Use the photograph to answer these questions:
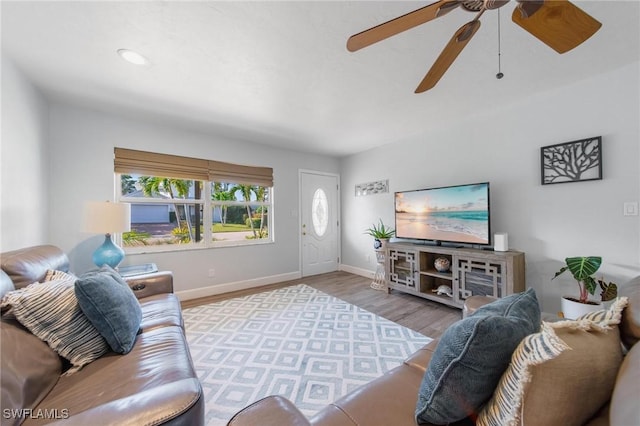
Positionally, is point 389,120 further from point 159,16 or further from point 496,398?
point 496,398

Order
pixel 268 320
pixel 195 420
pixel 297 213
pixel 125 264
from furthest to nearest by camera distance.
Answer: pixel 297 213 → pixel 125 264 → pixel 268 320 → pixel 195 420

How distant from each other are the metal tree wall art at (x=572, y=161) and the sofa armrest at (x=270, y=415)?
3.03 meters

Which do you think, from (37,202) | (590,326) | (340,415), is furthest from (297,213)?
(590,326)

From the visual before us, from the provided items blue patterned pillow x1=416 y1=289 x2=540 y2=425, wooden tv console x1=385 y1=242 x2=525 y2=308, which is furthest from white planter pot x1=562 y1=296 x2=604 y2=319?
blue patterned pillow x1=416 y1=289 x2=540 y2=425

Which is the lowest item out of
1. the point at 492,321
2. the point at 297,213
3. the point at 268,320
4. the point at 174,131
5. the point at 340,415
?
the point at 268,320

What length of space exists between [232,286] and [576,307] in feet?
12.5

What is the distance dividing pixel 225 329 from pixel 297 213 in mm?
2325

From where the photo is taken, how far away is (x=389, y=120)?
299 centimetres

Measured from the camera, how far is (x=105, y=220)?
83.9 inches

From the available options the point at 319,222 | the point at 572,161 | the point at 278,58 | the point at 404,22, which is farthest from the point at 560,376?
the point at 319,222

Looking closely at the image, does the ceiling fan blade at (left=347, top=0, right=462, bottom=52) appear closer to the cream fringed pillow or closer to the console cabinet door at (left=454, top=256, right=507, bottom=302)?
the cream fringed pillow

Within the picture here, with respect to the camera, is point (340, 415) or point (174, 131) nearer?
point (340, 415)

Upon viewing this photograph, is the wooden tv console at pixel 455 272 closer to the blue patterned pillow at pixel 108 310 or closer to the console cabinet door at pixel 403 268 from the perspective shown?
the console cabinet door at pixel 403 268

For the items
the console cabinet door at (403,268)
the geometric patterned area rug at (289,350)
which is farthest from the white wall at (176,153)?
the console cabinet door at (403,268)
